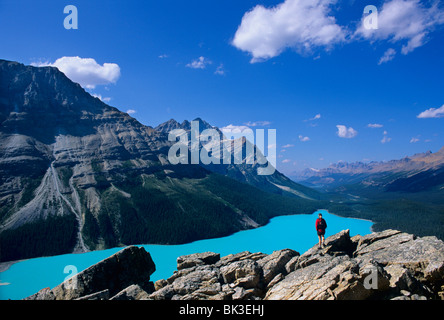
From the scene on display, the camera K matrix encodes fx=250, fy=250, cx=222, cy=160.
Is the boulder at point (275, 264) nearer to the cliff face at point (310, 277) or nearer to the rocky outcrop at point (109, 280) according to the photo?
the cliff face at point (310, 277)

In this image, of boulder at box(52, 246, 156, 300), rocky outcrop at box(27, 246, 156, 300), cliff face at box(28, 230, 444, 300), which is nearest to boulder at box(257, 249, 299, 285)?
cliff face at box(28, 230, 444, 300)

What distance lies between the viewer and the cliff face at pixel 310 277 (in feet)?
51.6

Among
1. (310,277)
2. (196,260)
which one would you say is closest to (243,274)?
(310,277)

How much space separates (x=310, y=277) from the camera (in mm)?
17656

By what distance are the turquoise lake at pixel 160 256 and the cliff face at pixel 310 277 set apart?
50.6 metres

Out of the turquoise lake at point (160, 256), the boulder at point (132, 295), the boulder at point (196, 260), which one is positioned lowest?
the turquoise lake at point (160, 256)

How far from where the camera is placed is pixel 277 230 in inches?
7539

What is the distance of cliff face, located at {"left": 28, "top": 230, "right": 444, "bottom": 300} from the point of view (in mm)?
15734

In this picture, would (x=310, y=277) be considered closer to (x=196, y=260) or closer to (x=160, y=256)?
(x=196, y=260)

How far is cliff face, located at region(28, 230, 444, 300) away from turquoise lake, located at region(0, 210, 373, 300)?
166 feet

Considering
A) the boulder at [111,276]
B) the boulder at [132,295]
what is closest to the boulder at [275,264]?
the boulder at [132,295]
